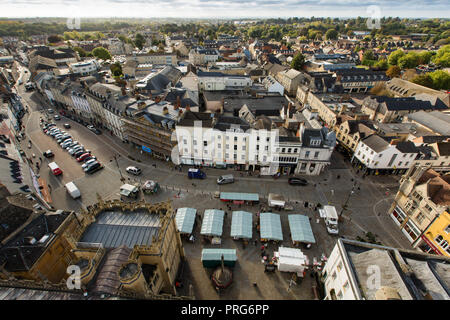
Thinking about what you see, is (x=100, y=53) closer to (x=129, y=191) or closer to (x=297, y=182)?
A: (x=129, y=191)

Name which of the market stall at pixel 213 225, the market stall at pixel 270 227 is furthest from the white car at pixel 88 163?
the market stall at pixel 270 227

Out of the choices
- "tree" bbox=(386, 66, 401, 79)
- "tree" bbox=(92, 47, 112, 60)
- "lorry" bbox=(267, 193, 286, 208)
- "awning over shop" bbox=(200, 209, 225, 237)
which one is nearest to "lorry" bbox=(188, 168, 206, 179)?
"awning over shop" bbox=(200, 209, 225, 237)

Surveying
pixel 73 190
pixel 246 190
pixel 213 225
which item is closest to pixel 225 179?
pixel 246 190

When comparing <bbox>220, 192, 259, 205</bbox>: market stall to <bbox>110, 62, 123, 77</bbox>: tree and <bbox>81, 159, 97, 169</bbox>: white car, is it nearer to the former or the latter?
<bbox>81, 159, 97, 169</bbox>: white car

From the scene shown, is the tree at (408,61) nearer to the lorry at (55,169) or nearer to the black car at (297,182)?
the black car at (297,182)

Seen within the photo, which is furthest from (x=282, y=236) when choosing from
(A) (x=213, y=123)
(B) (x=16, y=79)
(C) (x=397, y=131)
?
(B) (x=16, y=79)
